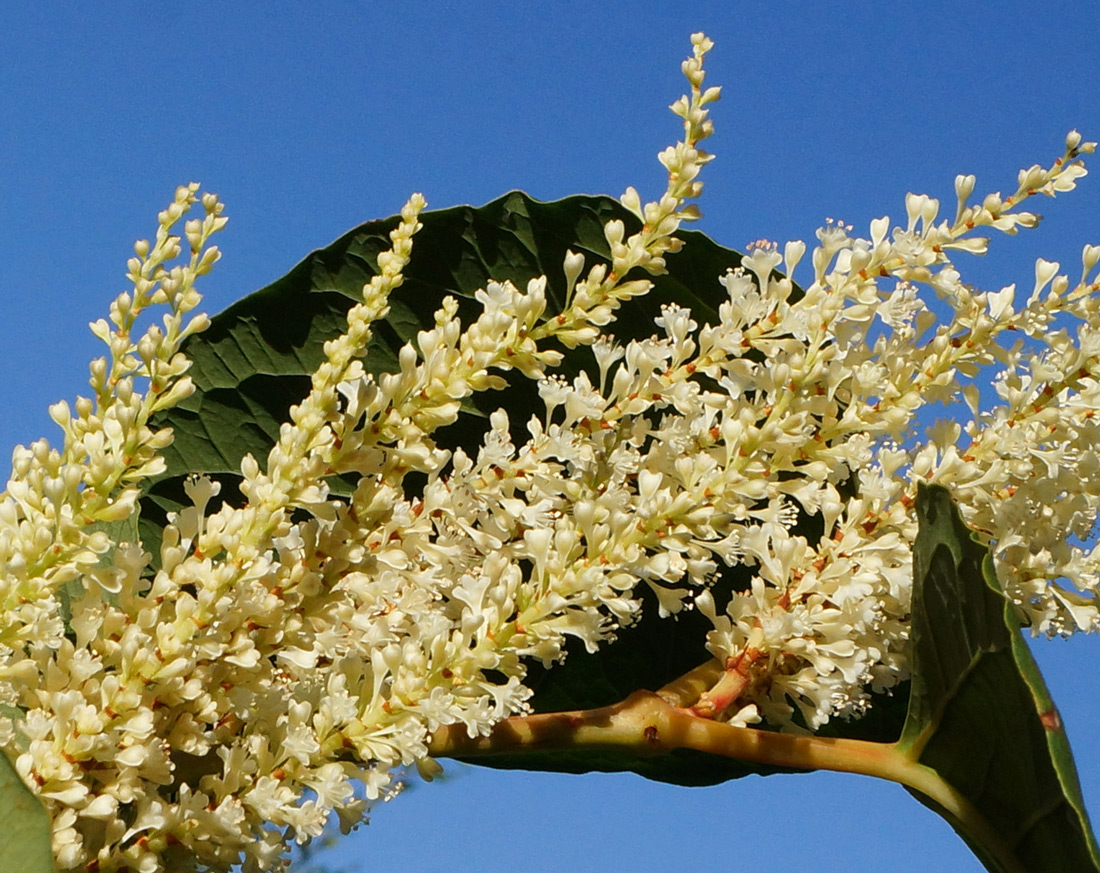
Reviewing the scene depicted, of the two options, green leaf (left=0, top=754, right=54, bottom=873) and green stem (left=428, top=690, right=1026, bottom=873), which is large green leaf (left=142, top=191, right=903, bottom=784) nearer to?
green stem (left=428, top=690, right=1026, bottom=873)

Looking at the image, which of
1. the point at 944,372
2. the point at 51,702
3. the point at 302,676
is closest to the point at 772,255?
the point at 944,372

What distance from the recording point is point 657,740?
1.03 metres

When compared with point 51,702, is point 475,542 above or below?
above

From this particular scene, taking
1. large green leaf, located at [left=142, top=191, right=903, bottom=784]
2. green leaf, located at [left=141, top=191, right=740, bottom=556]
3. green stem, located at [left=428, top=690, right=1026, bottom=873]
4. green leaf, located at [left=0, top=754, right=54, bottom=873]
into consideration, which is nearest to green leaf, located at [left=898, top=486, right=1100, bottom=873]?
green stem, located at [left=428, top=690, right=1026, bottom=873]

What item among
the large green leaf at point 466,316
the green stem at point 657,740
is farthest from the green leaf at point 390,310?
the green stem at point 657,740

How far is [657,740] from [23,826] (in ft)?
1.69

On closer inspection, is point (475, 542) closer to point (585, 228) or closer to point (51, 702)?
point (51, 702)

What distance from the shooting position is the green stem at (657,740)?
1.01 meters

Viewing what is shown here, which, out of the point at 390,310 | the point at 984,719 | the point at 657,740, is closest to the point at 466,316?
the point at 390,310

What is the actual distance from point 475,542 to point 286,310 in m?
0.56

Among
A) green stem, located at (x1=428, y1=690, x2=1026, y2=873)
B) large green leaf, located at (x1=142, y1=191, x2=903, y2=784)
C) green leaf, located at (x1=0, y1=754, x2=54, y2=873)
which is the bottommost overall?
green leaf, located at (x1=0, y1=754, x2=54, y2=873)

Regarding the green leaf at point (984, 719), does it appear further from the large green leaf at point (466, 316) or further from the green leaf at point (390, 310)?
the green leaf at point (390, 310)

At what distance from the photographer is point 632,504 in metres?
1.01

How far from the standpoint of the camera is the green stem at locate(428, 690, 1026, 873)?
101 centimetres
